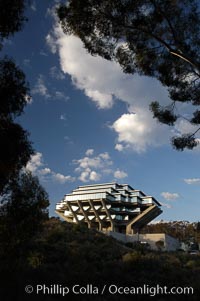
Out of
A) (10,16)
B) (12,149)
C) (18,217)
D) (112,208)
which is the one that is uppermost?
(112,208)

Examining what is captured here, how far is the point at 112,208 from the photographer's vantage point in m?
94.7

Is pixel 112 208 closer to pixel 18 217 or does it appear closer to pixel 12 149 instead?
pixel 18 217

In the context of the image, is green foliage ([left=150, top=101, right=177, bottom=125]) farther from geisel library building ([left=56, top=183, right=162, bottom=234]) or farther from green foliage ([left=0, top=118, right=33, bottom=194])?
geisel library building ([left=56, top=183, right=162, bottom=234])

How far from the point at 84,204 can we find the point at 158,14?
286 feet

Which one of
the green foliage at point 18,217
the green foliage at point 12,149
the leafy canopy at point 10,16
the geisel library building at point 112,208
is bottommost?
the green foliage at point 18,217

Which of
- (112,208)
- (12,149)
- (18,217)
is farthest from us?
(112,208)

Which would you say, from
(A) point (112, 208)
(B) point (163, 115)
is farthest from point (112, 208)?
(B) point (163, 115)

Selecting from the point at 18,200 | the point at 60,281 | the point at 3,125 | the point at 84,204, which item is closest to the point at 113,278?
the point at 60,281

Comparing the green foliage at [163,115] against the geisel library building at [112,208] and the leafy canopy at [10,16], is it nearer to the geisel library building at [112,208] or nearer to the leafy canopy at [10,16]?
the leafy canopy at [10,16]

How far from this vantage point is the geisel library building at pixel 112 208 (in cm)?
9369

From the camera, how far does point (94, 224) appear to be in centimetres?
9875

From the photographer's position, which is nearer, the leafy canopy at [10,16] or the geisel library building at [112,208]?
the leafy canopy at [10,16]

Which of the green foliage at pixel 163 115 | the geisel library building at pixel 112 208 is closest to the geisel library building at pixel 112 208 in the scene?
the geisel library building at pixel 112 208

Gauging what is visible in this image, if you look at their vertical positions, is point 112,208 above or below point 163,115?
above
